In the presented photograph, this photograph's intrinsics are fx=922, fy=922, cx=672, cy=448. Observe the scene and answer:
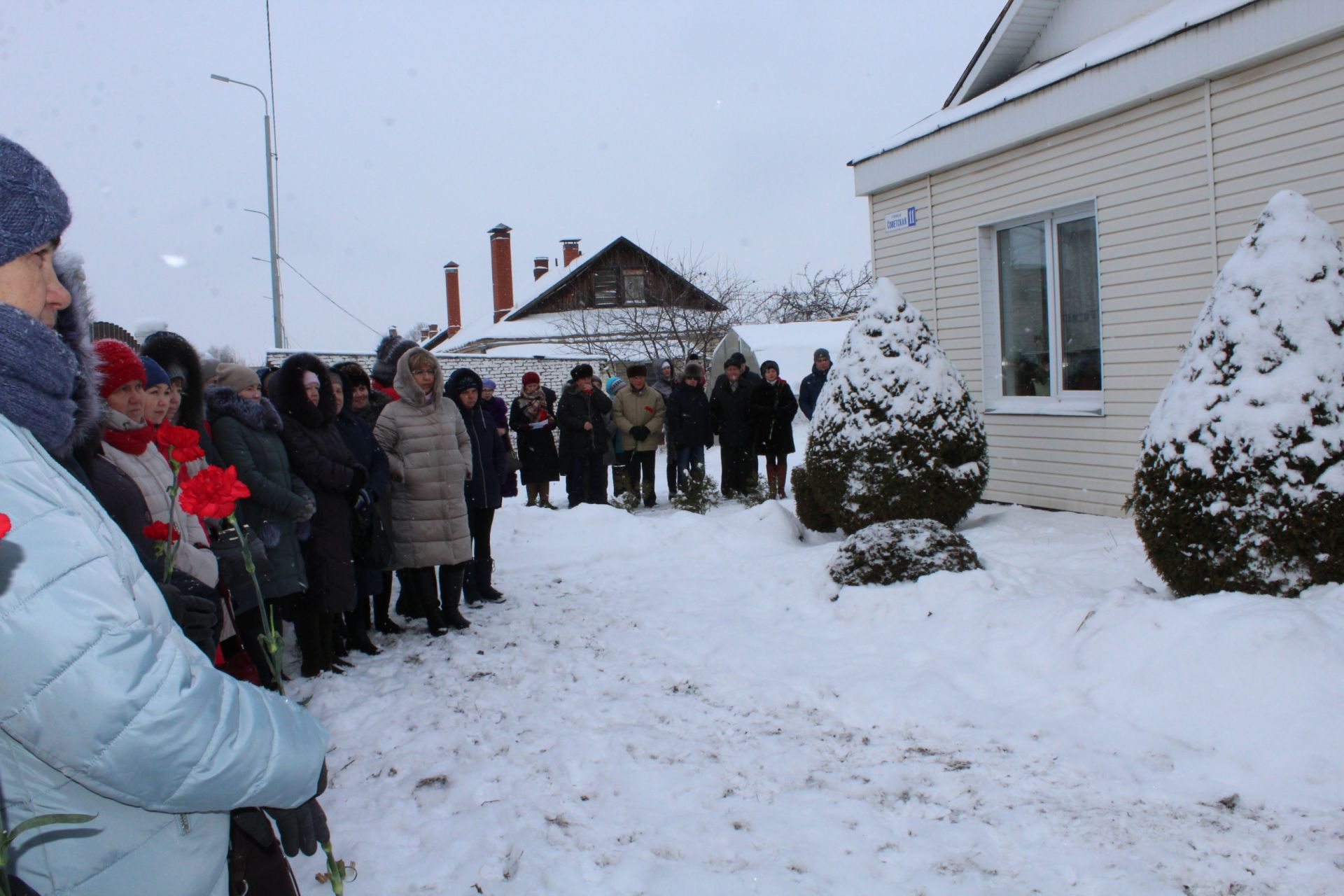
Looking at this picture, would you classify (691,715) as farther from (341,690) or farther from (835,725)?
(341,690)

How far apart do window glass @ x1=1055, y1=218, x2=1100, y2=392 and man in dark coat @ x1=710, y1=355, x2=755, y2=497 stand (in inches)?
162

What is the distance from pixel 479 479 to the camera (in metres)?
7.05

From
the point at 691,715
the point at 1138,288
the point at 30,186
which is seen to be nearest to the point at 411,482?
the point at 691,715

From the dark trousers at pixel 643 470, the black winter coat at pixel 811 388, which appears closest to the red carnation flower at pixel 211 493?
the dark trousers at pixel 643 470

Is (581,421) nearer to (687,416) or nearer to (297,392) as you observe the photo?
(687,416)

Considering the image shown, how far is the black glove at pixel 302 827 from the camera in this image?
1.80 metres

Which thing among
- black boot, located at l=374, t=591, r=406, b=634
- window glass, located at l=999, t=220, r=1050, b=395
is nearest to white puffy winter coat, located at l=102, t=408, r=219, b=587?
black boot, located at l=374, t=591, r=406, b=634

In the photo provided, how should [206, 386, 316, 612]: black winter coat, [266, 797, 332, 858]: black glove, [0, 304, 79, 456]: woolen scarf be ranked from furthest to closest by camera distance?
Result: 1. [206, 386, 316, 612]: black winter coat
2. [266, 797, 332, 858]: black glove
3. [0, 304, 79, 456]: woolen scarf

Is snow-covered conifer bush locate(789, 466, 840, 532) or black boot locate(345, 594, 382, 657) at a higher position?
snow-covered conifer bush locate(789, 466, 840, 532)

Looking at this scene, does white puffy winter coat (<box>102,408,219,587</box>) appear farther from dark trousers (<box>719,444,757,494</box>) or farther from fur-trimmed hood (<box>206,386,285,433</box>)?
dark trousers (<box>719,444,757,494</box>)

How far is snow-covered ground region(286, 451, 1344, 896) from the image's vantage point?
3.08 m

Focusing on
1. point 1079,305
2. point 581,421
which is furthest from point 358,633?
point 1079,305

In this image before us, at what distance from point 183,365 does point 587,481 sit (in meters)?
7.37

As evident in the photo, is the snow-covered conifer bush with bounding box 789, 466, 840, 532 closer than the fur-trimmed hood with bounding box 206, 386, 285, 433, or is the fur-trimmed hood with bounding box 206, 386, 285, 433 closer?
the fur-trimmed hood with bounding box 206, 386, 285, 433
